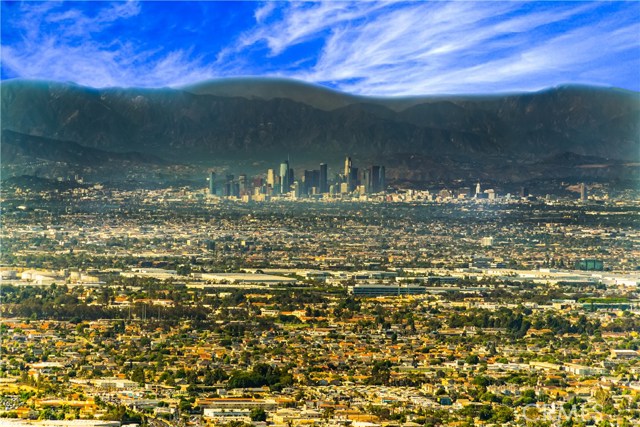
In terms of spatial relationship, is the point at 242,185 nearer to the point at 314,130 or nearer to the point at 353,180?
the point at 353,180

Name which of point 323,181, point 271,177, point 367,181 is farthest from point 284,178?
point 367,181

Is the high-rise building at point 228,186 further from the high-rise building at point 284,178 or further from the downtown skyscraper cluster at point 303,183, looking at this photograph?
the high-rise building at point 284,178

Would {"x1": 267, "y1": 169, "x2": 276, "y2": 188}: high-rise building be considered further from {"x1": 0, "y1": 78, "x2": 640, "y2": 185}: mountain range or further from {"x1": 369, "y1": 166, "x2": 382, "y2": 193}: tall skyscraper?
{"x1": 369, "y1": 166, "x2": 382, "y2": 193}: tall skyscraper

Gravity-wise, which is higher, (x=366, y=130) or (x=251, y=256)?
(x=366, y=130)

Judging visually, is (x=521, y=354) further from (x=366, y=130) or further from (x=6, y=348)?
(x=366, y=130)

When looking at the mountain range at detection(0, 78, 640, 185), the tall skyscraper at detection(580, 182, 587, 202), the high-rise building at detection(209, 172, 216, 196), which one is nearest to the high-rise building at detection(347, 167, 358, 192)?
the mountain range at detection(0, 78, 640, 185)

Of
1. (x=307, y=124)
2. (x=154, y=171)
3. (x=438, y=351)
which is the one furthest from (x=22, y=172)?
(x=438, y=351)
